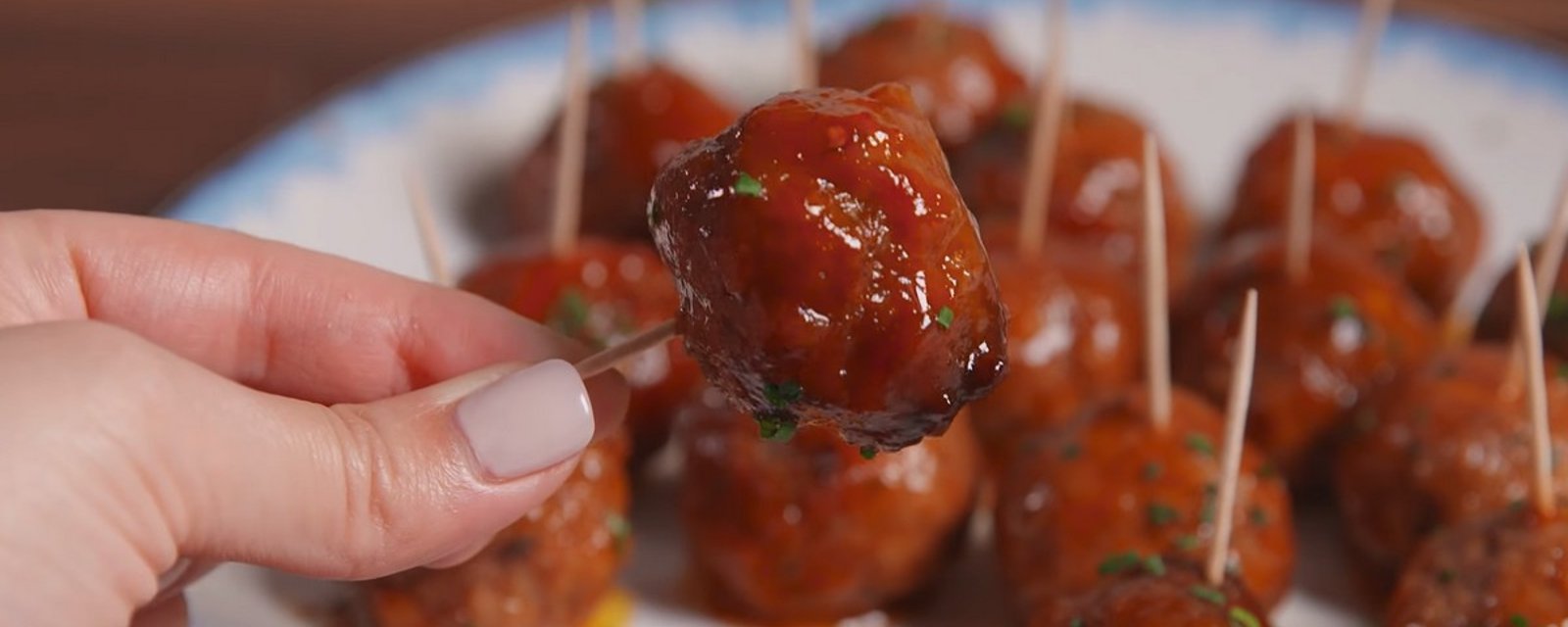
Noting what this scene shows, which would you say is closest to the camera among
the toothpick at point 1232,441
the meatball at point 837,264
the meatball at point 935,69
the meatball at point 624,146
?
the meatball at point 837,264

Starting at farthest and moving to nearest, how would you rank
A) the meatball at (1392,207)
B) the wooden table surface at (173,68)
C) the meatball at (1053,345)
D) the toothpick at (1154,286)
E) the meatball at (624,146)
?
the wooden table surface at (173,68)
the meatball at (624,146)
the meatball at (1392,207)
the meatball at (1053,345)
the toothpick at (1154,286)

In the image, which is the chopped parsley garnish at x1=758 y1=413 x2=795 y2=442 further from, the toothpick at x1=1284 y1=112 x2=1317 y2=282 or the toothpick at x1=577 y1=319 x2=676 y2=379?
the toothpick at x1=1284 y1=112 x2=1317 y2=282

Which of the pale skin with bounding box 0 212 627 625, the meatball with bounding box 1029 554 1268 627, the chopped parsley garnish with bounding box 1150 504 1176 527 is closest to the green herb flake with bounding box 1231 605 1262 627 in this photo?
the meatball with bounding box 1029 554 1268 627

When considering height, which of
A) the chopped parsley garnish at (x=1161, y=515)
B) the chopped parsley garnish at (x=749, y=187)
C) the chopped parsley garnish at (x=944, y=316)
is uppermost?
the chopped parsley garnish at (x=749, y=187)

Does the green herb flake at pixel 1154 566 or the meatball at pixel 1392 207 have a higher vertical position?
the green herb flake at pixel 1154 566

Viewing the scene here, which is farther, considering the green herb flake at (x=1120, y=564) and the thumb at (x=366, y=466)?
the green herb flake at (x=1120, y=564)

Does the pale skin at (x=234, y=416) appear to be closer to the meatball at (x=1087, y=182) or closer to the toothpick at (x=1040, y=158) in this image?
the toothpick at (x=1040, y=158)

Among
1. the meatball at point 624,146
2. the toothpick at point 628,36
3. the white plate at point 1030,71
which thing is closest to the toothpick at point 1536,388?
the white plate at point 1030,71

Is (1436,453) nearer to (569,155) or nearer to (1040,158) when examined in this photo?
(1040,158)

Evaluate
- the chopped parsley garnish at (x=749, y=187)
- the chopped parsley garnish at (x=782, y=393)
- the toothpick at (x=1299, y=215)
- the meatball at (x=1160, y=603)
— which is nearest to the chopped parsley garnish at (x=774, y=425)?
the chopped parsley garnish at (x=782, y=393)
